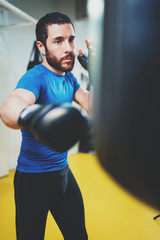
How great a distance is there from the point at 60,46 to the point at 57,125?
1.94 ft

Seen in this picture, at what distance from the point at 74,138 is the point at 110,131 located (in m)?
0.22

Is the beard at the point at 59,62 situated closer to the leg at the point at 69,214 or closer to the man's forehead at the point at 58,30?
the man's forehead at the point at 58,30

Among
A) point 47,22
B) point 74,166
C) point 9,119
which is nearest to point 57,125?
point 9,119

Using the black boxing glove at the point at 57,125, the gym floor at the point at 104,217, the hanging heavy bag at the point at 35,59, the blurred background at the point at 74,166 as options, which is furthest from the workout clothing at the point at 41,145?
the hanging heavy bag at the point at 35,59

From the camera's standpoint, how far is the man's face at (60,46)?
896 mm

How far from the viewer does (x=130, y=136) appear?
10.4 inches

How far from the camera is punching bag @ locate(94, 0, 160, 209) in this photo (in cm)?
25

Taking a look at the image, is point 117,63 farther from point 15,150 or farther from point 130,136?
point 15,150

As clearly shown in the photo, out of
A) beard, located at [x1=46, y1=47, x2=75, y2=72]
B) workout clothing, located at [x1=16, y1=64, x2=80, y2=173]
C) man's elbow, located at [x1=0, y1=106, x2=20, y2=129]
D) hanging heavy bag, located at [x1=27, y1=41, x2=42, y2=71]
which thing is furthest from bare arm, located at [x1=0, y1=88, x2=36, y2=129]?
hanging heavy bag, located at [x1=27, y1=41, x2=42, y2=71]

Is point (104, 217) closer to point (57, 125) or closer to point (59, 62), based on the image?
point (59, 62)

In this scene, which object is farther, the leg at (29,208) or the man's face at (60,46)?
the man's face at (60,46)

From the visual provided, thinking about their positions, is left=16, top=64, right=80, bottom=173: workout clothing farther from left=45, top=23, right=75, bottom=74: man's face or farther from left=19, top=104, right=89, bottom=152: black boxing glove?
left=19, top=104, right=89, bottom=152: black boxing glove

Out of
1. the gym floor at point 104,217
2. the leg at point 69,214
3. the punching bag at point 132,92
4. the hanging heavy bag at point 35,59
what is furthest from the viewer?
the hanging heavy bag at point 35,59

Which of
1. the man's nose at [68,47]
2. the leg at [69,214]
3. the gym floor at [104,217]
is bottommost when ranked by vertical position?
the gym floor at [104,217]
